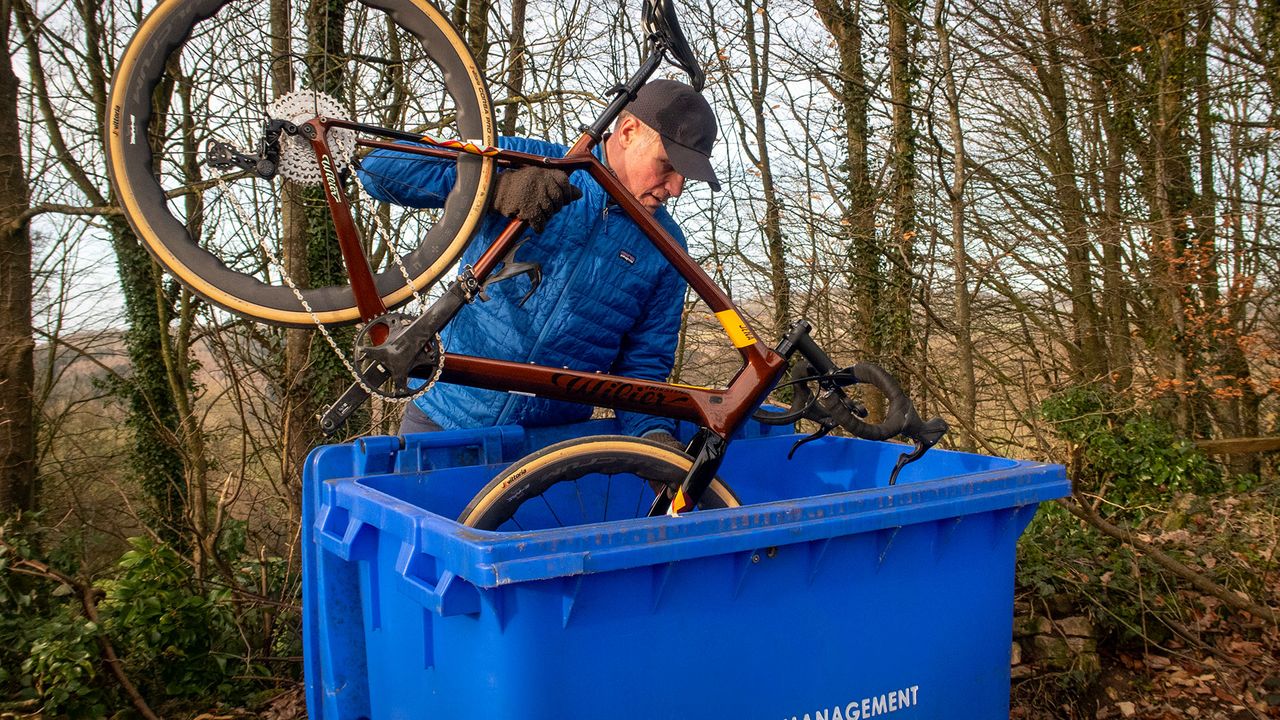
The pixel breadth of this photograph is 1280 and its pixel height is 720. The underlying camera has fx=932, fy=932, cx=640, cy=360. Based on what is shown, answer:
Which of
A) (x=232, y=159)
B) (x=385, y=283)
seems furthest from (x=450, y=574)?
(x=232, y=159)

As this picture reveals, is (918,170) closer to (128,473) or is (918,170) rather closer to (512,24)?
(512,24)

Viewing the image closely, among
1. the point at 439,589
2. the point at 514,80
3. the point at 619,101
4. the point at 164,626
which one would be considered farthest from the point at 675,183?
the point at 514,80

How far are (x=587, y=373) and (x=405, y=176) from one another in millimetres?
682

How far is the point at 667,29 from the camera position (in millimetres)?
2635

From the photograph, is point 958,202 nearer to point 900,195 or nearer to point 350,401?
point 900,195

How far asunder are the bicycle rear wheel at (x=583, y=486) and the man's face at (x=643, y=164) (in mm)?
727

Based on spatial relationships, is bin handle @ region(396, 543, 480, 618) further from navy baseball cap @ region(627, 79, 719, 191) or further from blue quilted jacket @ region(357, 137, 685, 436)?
navy baseball cap @ region(627, 79, 719, 191)

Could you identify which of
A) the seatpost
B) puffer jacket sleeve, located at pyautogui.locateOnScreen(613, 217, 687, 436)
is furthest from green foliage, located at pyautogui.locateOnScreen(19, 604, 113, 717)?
the seatpost

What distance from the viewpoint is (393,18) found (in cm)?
231

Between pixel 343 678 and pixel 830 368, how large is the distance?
1.56 metres

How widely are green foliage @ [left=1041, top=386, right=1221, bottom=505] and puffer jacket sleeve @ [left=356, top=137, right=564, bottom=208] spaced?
5679mm

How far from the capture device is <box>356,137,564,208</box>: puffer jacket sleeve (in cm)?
236

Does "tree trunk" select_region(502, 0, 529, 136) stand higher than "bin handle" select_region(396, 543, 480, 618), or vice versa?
"tree trunk" select_region(502, 0, 529, 136)

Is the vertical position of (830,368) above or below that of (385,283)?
Answer: below
